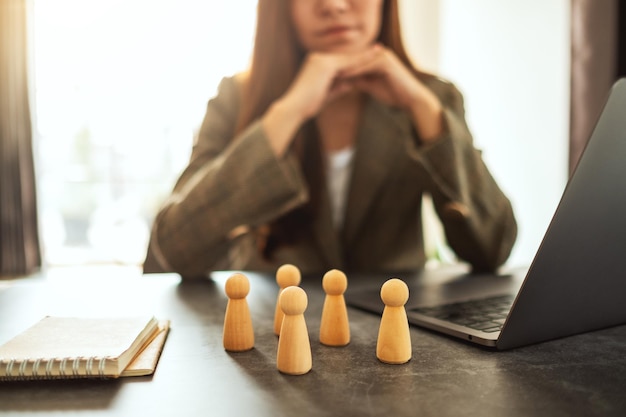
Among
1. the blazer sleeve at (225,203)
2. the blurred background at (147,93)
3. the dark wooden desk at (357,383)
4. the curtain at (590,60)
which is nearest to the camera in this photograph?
the dark wooden desk at (357,383)

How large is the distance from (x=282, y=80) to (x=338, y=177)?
1.02ft

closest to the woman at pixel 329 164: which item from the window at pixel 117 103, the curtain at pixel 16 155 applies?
the window at pixel 117 103

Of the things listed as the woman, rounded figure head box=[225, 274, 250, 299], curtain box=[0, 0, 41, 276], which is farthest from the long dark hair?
curtain box=[0, 0, 41, 276]

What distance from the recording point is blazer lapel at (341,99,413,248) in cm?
137

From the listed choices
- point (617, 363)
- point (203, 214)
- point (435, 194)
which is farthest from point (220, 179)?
point (617, 363)

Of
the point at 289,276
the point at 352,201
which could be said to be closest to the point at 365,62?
the point at 352,201

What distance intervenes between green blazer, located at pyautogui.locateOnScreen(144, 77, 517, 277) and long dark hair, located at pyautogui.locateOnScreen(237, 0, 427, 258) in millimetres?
44

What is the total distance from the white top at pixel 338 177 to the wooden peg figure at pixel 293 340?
0.94m

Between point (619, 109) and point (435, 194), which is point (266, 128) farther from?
point (619, 109)

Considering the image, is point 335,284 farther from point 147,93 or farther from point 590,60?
point 147,93

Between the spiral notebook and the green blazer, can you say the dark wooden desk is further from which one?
the green blazer

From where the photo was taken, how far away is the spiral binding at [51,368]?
0.43 m

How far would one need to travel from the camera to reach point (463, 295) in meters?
0.84

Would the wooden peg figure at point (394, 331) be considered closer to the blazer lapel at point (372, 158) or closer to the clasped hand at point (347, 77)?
the clasped hand at point (347, 77)
